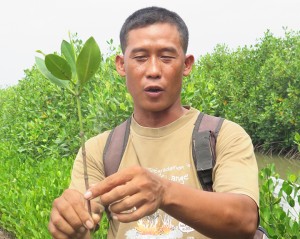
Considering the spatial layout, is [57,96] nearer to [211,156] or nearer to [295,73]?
[211,156]

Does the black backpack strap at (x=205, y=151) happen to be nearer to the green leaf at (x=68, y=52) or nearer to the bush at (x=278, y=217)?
the green leaf at (x=68, y=52)

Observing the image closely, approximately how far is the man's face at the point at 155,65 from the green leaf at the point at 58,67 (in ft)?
2.55

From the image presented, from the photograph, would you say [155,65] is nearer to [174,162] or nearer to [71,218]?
[174,162]

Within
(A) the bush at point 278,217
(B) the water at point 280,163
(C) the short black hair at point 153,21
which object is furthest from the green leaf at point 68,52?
(B) the water at point 280,163

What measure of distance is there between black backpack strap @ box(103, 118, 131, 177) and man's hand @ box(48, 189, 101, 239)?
1.99ft

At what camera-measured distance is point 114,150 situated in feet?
7.41

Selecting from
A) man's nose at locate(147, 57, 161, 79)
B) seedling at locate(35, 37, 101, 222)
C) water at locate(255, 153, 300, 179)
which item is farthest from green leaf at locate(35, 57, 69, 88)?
water at locate(255, 153, 300, 179)

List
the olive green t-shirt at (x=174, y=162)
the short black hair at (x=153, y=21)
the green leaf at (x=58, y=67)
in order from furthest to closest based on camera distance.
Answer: the short black hair at (x=153, y=21) < the olive green t-shirt at (x=174, y=162) < the green leaf at (x=58, y=67)

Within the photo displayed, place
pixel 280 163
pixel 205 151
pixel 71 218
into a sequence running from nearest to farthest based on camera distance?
pixel 71 218 < pixel 205 151 < pixel 280 163

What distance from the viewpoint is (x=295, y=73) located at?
53.0 feet

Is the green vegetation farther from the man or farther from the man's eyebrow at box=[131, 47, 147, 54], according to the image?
the man's eyebrow at box=[131, 47, 147, 54]

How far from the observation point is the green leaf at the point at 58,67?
1.37 metres

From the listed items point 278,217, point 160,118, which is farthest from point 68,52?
point 278,217

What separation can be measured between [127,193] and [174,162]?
0.74 meters
